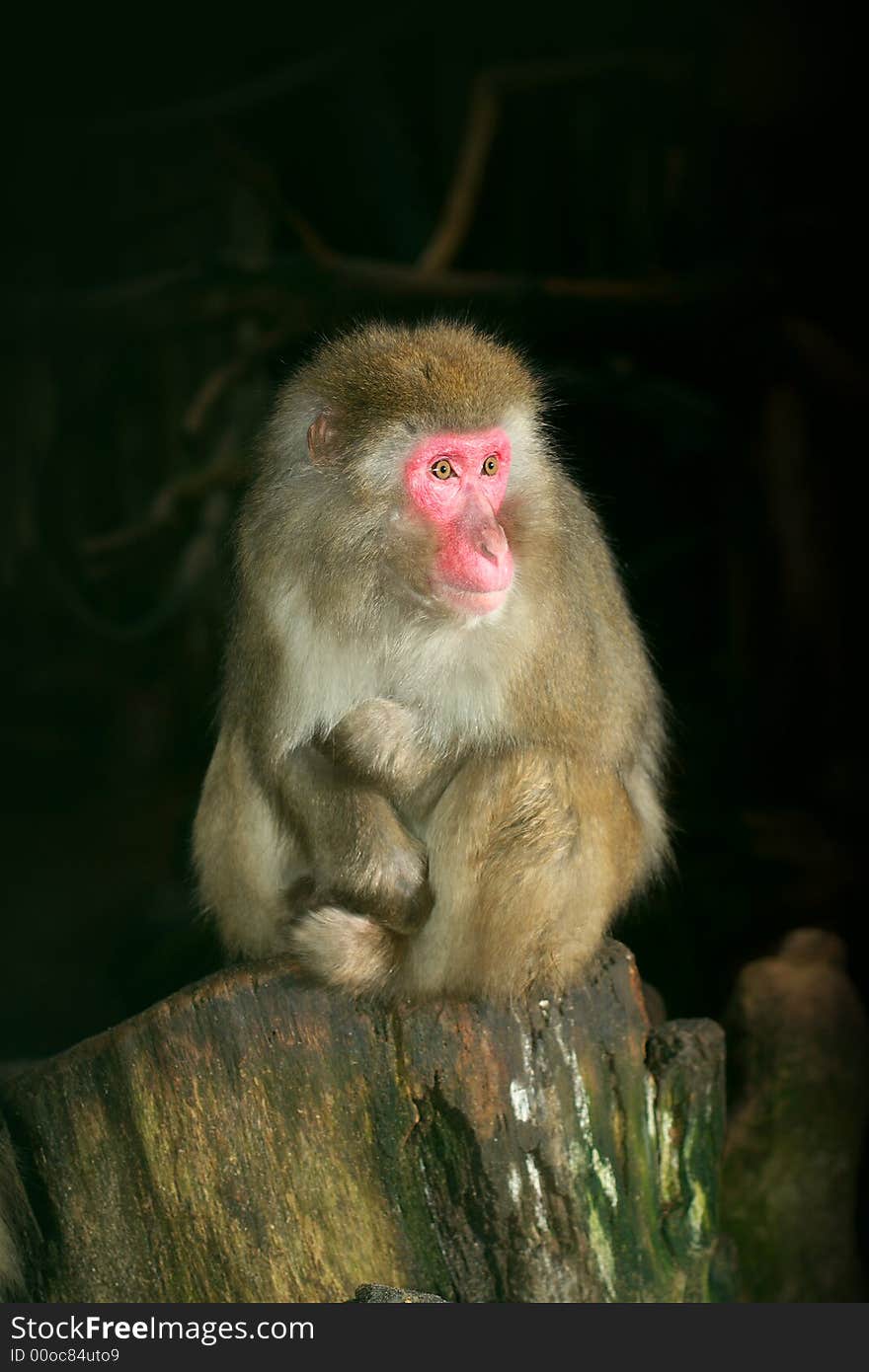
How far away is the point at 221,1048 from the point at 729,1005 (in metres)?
1.32

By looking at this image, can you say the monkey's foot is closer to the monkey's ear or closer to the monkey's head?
the monkey's head

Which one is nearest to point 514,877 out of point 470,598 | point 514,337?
point 470,598

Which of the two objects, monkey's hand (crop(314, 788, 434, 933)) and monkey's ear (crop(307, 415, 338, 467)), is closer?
monkey's ear (crop(307, 415, 338, 467))

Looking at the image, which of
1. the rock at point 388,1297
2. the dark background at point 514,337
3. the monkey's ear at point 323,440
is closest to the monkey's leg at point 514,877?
the rock at point 388,1297

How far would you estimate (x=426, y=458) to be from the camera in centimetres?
230

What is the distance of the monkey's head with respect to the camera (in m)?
2.29

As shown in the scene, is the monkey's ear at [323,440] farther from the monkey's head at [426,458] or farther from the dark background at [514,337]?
the dark background at [514,337]

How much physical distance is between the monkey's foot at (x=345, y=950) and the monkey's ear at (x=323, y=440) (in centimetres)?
77

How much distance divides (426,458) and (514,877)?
2.33ft

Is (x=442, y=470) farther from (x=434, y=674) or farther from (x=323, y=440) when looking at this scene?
(x=434, y=674)

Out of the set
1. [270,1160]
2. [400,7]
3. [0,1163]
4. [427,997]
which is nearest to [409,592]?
[427,997]

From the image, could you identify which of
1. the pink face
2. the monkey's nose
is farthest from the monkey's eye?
the monkey's nose

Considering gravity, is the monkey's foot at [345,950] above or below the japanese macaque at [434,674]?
below

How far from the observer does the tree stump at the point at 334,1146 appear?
2.30 metres
